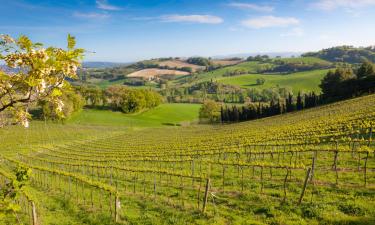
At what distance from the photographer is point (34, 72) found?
18.5ft

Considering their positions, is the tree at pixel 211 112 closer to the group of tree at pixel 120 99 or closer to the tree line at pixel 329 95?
the tree line at pixel 329 95

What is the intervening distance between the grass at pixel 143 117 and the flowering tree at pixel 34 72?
110600mm

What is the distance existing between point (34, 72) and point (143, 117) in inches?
5114

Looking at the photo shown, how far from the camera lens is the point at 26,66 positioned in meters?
5.74

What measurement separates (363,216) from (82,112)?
127 meters

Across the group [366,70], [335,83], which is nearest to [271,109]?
[335,83]

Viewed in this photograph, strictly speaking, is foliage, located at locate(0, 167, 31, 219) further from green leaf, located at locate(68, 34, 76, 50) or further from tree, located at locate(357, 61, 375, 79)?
tree, located at locate(357, 61, 375, 79)

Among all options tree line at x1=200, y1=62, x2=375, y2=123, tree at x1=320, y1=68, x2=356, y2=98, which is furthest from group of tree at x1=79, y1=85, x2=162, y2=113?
tree at x1=320, y1=68, x2=356, y2=98

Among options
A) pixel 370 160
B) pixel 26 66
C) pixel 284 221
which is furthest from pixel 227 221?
pixel 370 160

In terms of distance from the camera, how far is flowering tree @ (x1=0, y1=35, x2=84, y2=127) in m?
5.48

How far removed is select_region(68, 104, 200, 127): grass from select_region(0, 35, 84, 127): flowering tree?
11060cm

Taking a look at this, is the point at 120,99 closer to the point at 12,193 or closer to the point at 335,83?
the point at 335,83

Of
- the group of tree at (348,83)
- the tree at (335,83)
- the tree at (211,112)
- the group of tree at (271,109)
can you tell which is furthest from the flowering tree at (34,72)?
the tree at (211,112)

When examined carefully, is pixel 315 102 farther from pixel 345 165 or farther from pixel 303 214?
pixel 303 214
